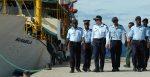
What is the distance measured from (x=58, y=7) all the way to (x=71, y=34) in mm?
11493

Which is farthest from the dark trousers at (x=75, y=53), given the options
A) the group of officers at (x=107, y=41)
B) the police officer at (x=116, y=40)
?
the police officer at (x=116, y=40)

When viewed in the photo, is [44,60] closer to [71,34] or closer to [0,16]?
[71,34]

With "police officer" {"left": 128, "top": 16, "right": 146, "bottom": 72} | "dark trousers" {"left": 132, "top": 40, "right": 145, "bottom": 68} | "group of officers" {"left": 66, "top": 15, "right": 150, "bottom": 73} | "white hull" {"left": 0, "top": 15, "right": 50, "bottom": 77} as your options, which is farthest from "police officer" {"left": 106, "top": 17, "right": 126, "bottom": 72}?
"white hull" {"left": 0, "top": 15, "right": 50, "bottom": 77}

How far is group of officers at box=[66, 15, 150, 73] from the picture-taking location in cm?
1828

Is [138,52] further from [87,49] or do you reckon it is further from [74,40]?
[74,40]

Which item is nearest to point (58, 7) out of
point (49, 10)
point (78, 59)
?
point (49, 10)

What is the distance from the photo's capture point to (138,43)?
18672 millimetres

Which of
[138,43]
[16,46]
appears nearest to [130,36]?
[138,43]

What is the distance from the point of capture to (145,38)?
18844 mm

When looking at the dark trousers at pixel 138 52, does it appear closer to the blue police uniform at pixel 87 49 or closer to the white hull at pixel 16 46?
the blue police uniform at pixel 87 49

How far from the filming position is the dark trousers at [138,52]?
1867 cm

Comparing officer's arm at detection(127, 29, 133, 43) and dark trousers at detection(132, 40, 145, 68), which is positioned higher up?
officer's arm at detection(127, 29, 133, 43)

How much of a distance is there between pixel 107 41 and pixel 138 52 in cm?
128

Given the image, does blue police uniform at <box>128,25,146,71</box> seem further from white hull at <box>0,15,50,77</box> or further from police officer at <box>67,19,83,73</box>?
white hull at <box>0,15,50,77</box>
